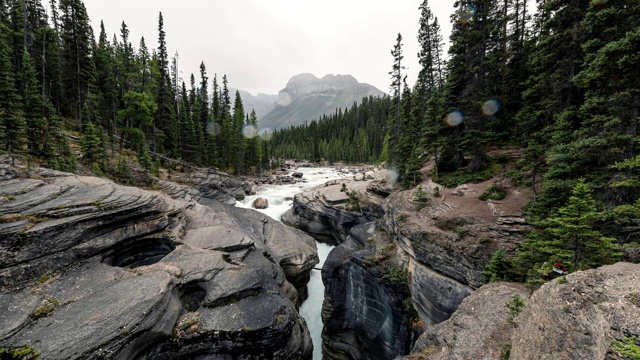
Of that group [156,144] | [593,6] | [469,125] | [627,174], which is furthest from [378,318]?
[156,144]

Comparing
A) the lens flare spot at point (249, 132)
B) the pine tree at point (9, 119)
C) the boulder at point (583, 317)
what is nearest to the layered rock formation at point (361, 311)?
the boulder at point (583, 317)

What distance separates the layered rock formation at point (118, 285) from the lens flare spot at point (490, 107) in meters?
20.3

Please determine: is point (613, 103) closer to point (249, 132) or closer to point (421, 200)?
point (421, 200)

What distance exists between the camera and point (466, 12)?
63.2 ft

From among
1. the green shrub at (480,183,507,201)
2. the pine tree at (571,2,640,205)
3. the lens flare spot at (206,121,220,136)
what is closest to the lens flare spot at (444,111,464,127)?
the green shrub at (480,183,507,201)

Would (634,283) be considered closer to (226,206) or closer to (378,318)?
(378,318)

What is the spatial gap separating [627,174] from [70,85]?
189ft

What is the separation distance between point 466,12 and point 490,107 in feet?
27.3

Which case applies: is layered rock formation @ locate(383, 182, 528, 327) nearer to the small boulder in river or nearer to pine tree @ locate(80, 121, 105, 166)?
the small boulder in river

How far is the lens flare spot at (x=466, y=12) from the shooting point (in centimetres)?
1873

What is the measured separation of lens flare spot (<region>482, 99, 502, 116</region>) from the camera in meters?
18.3

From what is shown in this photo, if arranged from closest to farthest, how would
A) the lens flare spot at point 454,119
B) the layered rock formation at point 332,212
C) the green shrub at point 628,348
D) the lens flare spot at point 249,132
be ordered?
the green shrub at point 628,348 → the lens flare spot at point 454,119 → the layered rock formation at point 332,212 → the lens flare spot at point 249,132

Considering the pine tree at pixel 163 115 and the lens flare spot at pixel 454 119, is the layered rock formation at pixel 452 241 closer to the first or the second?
the lens flare spot at pixel 454 119

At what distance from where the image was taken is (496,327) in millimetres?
8078
